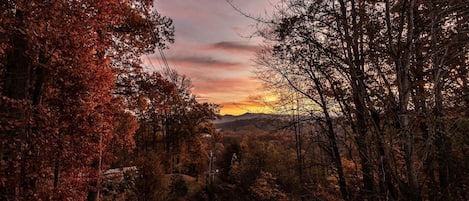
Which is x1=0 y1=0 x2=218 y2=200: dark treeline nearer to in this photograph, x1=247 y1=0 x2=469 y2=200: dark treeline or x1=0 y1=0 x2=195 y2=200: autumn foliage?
x1=0 y1=0 x2=195 y2=200: autumn foliage

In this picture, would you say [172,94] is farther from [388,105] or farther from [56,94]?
[388,105]

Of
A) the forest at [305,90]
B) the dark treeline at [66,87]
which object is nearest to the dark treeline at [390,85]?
the forest at [305,90]

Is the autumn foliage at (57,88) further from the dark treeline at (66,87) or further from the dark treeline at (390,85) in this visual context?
the dark treeline at (390,85)

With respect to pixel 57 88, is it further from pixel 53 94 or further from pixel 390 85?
pixel 390 85

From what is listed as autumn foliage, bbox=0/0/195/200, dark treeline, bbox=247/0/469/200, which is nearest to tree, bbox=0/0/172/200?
autumn foliage, bbox=0/0/195/200

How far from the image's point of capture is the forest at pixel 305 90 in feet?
10.7

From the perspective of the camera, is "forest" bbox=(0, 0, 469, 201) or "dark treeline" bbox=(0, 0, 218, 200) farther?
"dark treeline" bbox=(0, 0, 218, 200)

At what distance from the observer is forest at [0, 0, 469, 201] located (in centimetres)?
326

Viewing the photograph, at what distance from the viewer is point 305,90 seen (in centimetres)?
777

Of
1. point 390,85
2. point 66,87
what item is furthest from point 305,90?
point 66,87

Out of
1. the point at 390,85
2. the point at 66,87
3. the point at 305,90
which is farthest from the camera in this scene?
the point at 305,90

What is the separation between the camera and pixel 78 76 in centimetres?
665

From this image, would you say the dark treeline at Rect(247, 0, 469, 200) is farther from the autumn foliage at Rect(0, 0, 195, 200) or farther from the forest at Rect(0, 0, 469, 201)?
the autumn foliage at Rect(0, 0, 195, 200)

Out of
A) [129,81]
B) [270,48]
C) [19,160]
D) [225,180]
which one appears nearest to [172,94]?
[129,81]
